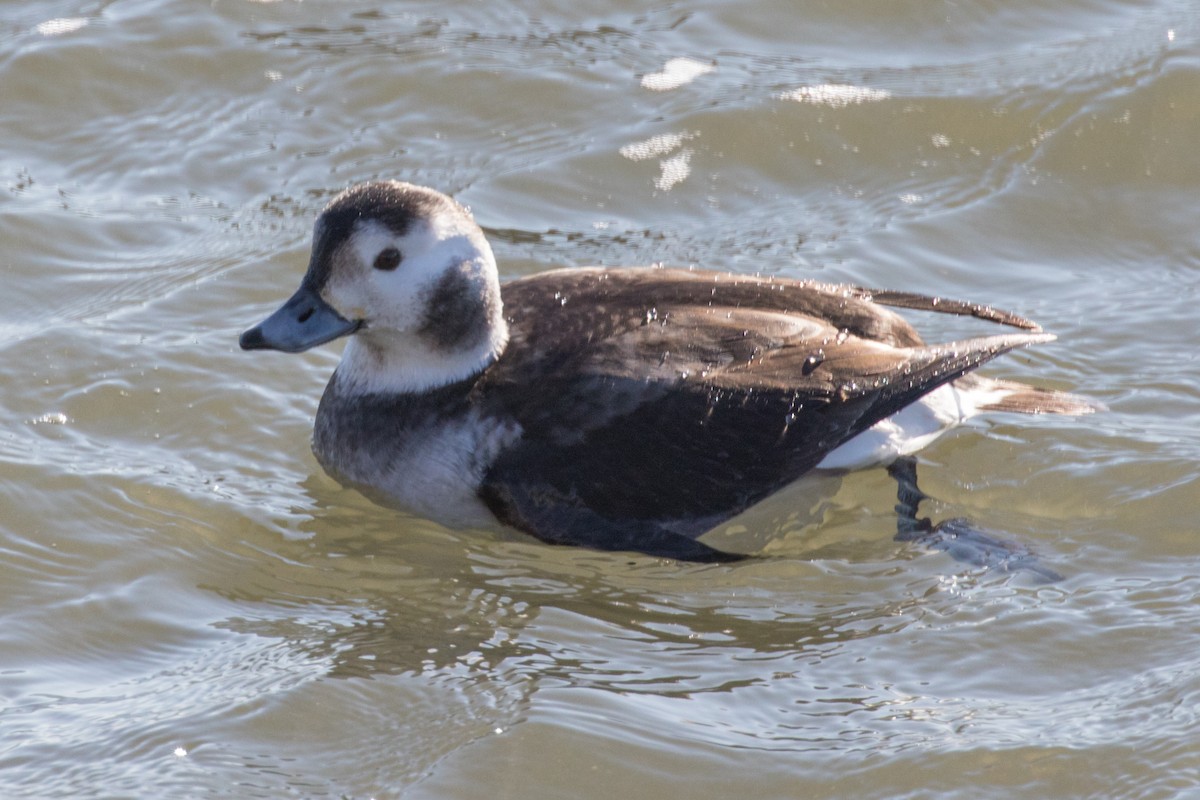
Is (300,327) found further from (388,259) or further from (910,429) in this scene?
(910,429)

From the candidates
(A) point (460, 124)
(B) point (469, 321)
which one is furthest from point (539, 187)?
(B) point (469, 321)

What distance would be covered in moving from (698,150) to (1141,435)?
3340 millimetres

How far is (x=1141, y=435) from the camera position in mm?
7480

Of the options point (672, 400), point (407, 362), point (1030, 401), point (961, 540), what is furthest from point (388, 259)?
point (1030, 401)

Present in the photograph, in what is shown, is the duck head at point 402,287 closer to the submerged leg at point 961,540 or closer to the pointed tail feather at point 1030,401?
the submerged leg at point 961,540

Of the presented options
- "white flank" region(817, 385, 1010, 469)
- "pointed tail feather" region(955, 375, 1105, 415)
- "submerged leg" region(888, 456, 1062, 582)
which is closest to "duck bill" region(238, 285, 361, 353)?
"white flank" region(817, 385, 1010, 469)

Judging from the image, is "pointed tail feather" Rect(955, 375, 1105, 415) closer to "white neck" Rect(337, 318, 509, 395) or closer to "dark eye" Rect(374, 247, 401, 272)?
"white neck" Rect(337, 318, 509, 395)

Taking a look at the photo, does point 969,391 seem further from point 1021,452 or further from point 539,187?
point 539,187

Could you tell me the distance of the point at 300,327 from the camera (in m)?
6.59

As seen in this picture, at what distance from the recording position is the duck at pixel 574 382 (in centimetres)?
651

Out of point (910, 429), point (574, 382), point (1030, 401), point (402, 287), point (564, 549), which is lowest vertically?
point (564, 549)

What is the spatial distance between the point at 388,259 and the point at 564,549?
1.31m

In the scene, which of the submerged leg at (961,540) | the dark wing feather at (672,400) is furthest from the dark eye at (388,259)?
the submerged leg at (961,540)

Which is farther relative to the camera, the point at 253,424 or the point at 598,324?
the point at 253,424
